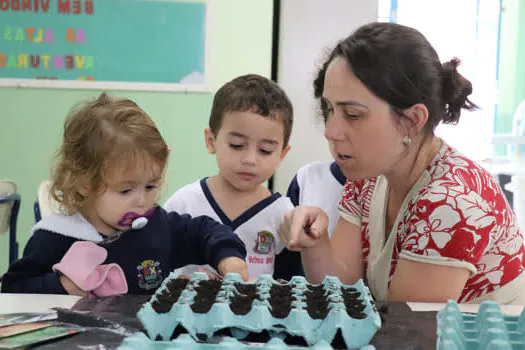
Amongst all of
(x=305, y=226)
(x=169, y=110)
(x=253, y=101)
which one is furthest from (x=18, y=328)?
(x=169, y=110)

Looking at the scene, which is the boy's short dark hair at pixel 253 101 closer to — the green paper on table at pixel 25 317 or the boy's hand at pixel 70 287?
the boy's hand at pixel 70 287

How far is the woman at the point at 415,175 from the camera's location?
3.41 feet

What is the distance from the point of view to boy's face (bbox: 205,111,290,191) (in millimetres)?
1419

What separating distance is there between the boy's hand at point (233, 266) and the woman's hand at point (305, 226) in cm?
11

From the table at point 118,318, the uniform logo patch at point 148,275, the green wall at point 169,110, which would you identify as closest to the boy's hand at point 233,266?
the uniform logo patch at point 148,275

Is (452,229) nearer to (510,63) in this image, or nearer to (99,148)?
(99,148)

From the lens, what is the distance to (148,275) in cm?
114

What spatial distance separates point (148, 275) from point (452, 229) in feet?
1.83

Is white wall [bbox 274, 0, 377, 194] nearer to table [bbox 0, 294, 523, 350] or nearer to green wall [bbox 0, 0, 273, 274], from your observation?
green wall [bbox 0, 0, 273, 274]

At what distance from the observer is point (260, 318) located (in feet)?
2.03

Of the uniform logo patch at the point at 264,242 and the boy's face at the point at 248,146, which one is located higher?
the boy's face at the point at 248,146

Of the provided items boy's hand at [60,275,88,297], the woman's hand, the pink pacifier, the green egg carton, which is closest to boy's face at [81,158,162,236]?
the pink pacifier

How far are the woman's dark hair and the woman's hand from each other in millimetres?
263

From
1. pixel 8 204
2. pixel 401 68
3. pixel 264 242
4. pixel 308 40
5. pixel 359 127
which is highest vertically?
pixel 308 40
